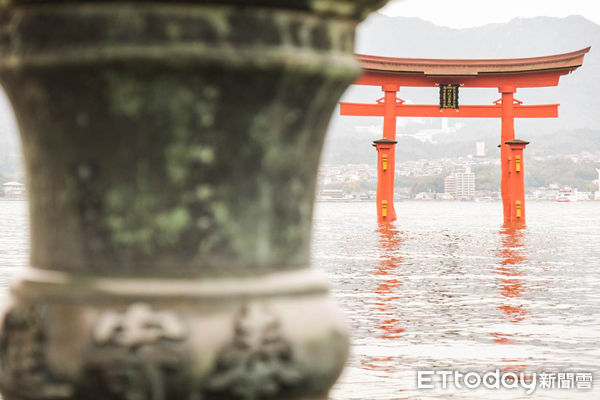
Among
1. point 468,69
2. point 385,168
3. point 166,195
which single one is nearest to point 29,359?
point 166,195

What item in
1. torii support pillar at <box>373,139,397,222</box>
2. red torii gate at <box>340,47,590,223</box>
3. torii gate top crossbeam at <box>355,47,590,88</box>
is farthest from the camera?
torii support pillar at <box>373,139,397,222</box>

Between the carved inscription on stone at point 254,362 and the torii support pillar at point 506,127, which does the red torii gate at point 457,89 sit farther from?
the carved inscription on stone at point 254,362

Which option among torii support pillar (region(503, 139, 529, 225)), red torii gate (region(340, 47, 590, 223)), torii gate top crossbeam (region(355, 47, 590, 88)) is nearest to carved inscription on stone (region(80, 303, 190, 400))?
red torii gate (region(340, 47, 590, 223))

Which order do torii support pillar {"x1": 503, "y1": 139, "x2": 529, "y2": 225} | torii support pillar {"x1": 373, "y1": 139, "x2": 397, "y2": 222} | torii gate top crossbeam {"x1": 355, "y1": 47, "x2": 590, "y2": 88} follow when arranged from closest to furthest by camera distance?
1. torii gate top crossbeam {"x1": 355, "y1": 47, "x2": 590, "y2": 88}
2. torii support pillar {"x1": 373, "y1": 139, "x2": 397, "y2": 222}
3. torii support pillar {"x1": 503, "y1": 139, "x2": 529, "y2": 225}

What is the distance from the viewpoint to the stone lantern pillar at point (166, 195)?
1235mm

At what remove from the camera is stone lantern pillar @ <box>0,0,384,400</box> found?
124 centimetres

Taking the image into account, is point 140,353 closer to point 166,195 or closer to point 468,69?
point 166,195

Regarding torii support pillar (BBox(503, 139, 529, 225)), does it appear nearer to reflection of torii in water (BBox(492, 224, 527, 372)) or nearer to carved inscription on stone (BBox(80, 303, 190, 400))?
reflection of torii in water (BBox(492, 224, 527, 372))

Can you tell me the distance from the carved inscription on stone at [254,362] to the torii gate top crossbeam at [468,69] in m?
20.6

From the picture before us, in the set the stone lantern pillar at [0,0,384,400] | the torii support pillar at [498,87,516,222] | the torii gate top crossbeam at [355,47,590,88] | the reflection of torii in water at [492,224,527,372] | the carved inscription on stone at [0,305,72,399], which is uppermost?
the torii gate top crossbeam at [355,47,590,88]

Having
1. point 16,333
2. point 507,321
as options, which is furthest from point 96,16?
point 507,321

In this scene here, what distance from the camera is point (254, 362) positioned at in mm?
1264

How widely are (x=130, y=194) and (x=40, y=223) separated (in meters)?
0.21

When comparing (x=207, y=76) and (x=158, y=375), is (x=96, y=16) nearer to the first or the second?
(x=207, y=76)
